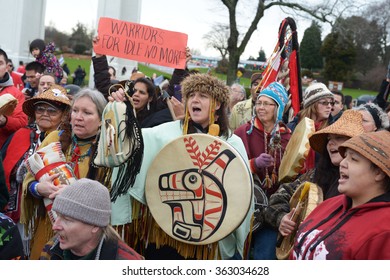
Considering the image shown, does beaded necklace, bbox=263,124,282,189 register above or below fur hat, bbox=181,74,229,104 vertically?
below

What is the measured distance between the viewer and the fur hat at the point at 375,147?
274 centimetres

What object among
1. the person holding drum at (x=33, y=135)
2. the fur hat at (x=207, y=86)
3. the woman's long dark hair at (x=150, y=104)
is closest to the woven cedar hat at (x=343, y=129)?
the fur hat at (x=207, y=86)

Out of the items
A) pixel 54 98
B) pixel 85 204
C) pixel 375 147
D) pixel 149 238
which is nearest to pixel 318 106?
pixel 149 238

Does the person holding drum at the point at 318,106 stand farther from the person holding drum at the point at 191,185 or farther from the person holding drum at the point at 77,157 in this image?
the person holding drum at the point at 77,157

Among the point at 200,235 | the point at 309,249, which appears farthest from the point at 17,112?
the point at 309,249

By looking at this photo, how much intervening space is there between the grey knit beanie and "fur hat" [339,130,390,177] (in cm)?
125

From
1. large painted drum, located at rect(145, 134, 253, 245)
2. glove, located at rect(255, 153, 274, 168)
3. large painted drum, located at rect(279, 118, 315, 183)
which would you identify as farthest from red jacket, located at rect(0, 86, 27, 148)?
large painted drum, located at rect(279, 118, 315, 183)

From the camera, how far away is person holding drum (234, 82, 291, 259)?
15.3 ft

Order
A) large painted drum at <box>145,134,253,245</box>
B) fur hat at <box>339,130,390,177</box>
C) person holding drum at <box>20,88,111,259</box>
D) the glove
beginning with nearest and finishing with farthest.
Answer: fur hat at <box>339,130,390,177</box> < large painted drum at <box>145,134,253,245</box> < person holding drum at <box>20,88,111,259</box> < the glove

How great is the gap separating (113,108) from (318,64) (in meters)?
50.2

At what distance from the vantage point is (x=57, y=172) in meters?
3.91

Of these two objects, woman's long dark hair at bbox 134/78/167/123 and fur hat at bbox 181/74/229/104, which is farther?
woman's long dark hair at bbox 134/78/167/123

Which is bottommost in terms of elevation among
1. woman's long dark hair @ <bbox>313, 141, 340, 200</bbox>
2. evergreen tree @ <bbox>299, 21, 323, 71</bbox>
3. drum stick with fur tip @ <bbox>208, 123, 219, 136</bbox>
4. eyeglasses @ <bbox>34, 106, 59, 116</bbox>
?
woman's long dark hair @ <bbox>313, 141, 340, 200</bbox>

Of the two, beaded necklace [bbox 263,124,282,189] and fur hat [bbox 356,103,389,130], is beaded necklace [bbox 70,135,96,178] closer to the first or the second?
beaded necklace [bbox 263,124,282,189]
